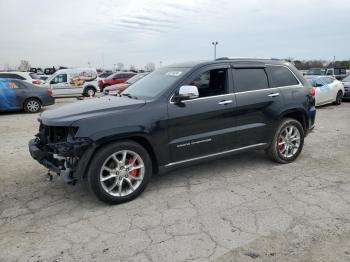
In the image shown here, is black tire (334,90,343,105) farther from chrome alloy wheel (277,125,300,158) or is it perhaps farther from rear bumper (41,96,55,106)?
rear bumper (41,96,55,106)

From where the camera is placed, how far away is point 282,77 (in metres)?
5.76

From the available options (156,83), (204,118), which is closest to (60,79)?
(156,83)

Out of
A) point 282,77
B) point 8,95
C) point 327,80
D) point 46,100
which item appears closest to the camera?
point 282,77

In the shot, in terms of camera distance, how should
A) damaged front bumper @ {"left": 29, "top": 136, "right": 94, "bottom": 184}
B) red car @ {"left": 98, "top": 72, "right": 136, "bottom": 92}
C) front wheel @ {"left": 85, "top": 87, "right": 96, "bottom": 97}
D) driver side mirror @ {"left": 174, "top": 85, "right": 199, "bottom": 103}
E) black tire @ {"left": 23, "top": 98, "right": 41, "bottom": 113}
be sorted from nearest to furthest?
1. damaged front bumper @ {"left": 29, "top": 136, "right": 94, "bottom": 184}
2. driver side mirror @ {"left": 174, "top": 85, "right": 199, "bottom": 103}
3. black tire @ {"left": 23, "top": 98, "right": 41, "bottom": 113}
4. front wheel @ {"left": 85, "top": 87, "right": 96, "bottom": 97}
5. red car @ {"left": 98, "top": 72, "right": 136, "bottom": 92}

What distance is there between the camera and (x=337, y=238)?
3.35 meters

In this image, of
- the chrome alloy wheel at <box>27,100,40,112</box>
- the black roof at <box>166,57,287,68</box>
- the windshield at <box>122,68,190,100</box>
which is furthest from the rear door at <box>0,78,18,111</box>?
the black roof at <box>166,57,287,68</box>

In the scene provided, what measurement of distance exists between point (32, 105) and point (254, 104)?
10.7m

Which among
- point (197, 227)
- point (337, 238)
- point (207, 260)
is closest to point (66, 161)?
point (197, 227)

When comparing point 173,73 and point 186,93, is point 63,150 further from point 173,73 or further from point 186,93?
point 173,73

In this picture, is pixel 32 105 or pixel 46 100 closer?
pixel 32 105

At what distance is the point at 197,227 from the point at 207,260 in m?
0.60

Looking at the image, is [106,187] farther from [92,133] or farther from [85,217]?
[92,133]

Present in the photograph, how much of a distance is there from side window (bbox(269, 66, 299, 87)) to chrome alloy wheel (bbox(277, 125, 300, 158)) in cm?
75

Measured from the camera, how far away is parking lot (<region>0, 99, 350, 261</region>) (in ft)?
10.5
